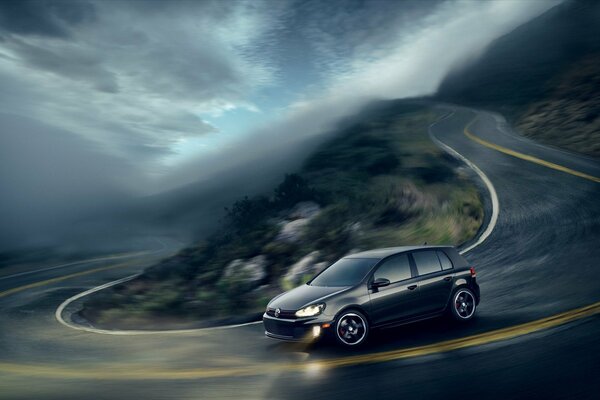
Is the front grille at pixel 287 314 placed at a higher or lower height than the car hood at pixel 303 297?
lower

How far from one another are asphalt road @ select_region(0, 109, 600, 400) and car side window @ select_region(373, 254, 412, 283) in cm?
95

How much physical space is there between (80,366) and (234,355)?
2.54 m

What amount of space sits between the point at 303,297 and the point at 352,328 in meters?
0.91

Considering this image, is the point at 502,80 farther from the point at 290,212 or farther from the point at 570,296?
the point at 570,296

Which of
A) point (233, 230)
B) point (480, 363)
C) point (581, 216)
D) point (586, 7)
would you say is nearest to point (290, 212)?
point (233, 230)

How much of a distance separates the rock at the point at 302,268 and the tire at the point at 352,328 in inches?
241

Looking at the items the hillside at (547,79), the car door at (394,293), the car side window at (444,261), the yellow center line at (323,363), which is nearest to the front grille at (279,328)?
the yellow center line at (323,363)

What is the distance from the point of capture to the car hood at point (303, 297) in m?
8.39

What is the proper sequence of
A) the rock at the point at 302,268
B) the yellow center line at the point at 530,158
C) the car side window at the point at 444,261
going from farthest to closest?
the yellow center line at the point at 530,158
the rock at the point at 302,268
the car side window at the point at 444,261

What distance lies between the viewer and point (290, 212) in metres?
21.1

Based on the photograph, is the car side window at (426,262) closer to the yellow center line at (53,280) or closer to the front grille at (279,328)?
the front grille at (279,328)

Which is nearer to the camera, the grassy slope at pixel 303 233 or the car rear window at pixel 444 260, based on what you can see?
the car rear window at pixel 444 260

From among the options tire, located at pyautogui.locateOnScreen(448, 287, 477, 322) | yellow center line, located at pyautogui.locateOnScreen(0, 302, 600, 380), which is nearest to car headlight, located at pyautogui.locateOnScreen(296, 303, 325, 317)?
yellow center line, located at pyautogui.locateOnScreen(0, 302, 600, 380)

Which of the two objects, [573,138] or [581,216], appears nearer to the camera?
[581,216]
